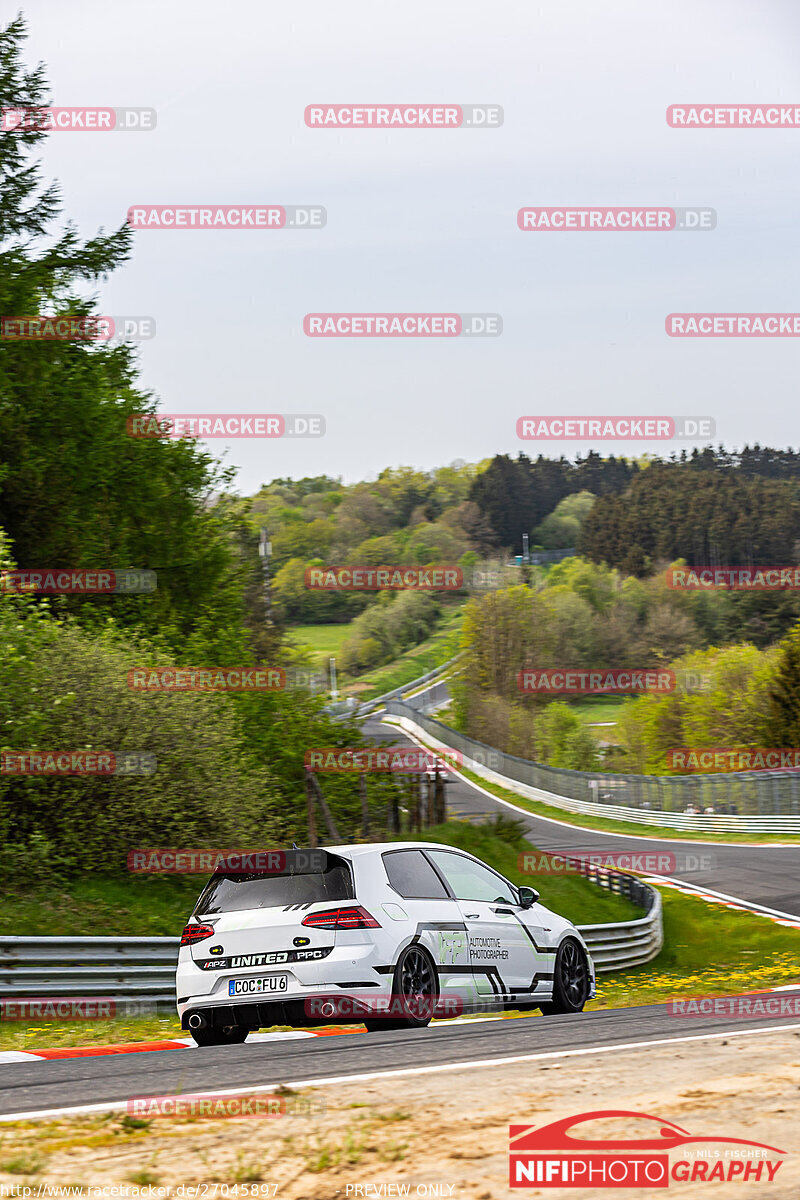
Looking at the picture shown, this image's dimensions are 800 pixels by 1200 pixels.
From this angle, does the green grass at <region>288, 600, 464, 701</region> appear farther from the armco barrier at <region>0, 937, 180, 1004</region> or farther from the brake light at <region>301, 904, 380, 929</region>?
the brake light at <region>301, 904, 380, 929</region>

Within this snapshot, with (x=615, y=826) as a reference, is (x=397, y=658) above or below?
above

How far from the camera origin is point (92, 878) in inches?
669

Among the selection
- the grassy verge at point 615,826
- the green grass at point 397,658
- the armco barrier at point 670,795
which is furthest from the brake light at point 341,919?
the green grass at point 397,658

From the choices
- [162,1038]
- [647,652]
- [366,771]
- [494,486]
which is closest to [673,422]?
[366,771]

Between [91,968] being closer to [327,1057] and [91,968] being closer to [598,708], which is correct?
[327,1057]

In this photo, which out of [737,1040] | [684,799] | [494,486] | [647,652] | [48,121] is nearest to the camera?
[737,1040]

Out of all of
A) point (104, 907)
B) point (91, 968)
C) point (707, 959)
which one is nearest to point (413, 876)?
point (91, 968)

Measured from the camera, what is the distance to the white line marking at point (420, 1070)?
208 inches

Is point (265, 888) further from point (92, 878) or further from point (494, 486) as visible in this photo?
point (494, 486)

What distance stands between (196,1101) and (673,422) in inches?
996

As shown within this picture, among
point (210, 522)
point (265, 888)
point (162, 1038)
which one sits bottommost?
point (162, 1038)

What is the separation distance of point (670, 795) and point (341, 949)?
143ft

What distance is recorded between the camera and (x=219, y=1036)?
8906 millimetres

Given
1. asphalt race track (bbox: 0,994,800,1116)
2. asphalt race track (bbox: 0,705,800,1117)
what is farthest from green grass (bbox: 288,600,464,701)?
asphalt race track (bbox: 0,994,800,1116)
